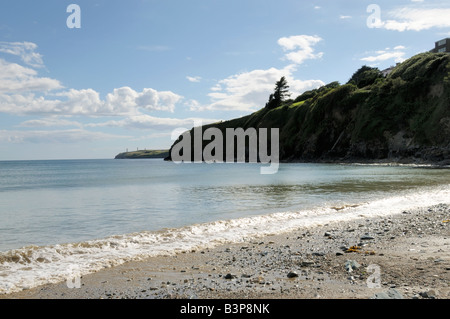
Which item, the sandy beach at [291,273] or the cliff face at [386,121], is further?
the cliff face at [386,121]

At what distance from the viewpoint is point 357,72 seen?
553 ft

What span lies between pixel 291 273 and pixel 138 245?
20.0 feet

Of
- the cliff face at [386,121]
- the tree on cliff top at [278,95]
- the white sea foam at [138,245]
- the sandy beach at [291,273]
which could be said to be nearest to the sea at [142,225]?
the white sea foam at [138,245]

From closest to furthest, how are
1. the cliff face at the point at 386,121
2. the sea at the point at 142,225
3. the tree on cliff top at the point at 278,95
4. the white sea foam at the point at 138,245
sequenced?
the white sea foam at the point at 138,245 < the sea at the point at 142,225 < the cliff face at the point at 386,121 < the tree on cliff top at the point at 278,95

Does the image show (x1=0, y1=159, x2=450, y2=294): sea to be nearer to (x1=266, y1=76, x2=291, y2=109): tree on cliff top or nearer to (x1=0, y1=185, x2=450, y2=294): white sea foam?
(x1=0, y1=185, x2=450, y2=294): white sea foam

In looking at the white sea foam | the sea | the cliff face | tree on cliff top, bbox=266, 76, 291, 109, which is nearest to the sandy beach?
the white sea foam

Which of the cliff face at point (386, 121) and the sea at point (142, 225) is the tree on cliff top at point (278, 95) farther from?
the sea at point (142, 225)

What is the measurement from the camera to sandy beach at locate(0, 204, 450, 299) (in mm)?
6363

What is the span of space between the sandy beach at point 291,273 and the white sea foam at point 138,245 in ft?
2.24

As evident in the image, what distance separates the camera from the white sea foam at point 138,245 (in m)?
8.51

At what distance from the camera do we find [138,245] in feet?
37.6

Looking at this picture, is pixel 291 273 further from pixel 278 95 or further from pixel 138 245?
pixel 278 95


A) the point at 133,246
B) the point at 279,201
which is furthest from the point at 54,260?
the point at 279,201

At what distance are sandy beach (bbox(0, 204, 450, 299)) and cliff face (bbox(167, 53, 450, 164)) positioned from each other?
63.3 meters
